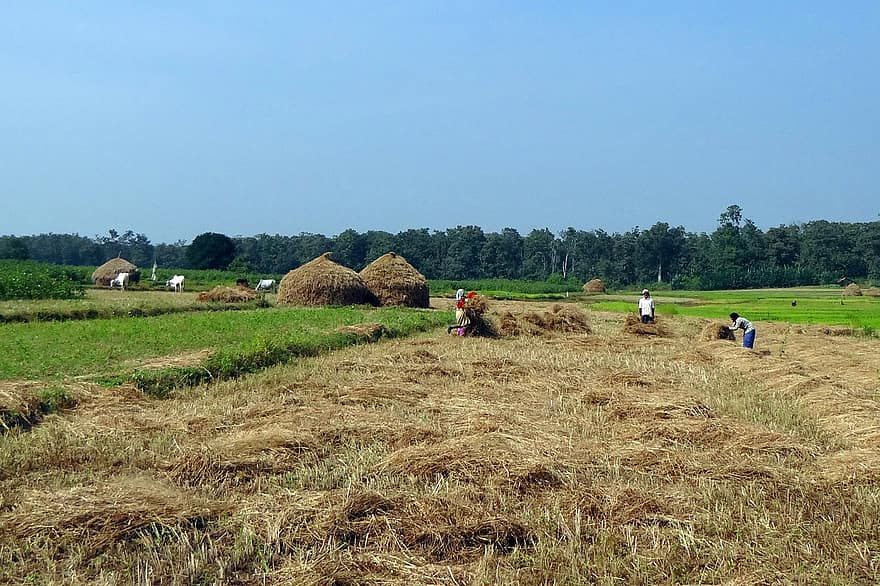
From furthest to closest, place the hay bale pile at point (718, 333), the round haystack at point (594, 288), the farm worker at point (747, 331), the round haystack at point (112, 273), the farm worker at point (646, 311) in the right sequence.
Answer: the round haystack at point (594, 288) → the round haystack at point (112, 273) → the farm worker at point (646, 311) → the hay bale pile at point (718, 333) → the farm worker at point (747, 331)

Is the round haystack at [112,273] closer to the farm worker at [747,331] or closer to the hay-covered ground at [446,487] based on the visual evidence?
the farm worker at [747,331]

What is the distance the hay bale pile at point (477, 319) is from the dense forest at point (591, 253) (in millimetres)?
46077

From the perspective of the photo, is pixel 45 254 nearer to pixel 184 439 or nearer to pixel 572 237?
pixel 572 237

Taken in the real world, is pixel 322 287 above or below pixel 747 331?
above

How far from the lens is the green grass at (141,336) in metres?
10.1

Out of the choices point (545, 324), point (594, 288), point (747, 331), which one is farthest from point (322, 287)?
point (594, 288)

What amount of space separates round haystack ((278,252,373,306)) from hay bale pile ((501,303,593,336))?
8010mm

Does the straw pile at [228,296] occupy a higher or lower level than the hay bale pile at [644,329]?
higher

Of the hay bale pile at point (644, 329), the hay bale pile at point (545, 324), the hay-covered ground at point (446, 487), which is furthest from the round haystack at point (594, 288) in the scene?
the hay-covered ground at point (446, 487)

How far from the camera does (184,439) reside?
21.7ft

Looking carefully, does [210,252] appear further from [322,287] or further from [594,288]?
[322,287]

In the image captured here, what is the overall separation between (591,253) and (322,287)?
2171 inches

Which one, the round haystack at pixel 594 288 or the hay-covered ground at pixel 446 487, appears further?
the round haystack at pixel 594 288

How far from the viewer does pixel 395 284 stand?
2669 cm
